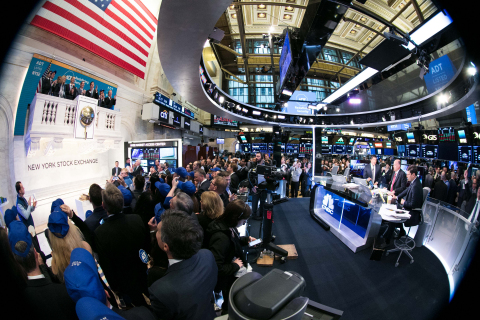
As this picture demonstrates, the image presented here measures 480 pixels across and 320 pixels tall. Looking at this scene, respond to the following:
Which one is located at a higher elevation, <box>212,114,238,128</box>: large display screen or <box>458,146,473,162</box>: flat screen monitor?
<box>212,114,238,128</box>: large display screen

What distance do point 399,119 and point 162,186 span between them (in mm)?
10004

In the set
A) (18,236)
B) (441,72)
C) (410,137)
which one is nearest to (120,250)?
(18,236)

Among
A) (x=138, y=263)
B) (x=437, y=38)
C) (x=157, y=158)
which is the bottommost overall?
(x=138, y=263)

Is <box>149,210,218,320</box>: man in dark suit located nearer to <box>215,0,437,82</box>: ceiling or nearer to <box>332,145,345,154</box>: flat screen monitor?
<box>215,0,437,82</box>: ceiling

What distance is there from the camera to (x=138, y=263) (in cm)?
181

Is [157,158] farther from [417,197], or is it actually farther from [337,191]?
[417,197]

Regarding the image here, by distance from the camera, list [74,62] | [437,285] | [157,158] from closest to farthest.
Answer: [437,285] < [74,62] < [157,158]

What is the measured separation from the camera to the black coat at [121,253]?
5.43 ft

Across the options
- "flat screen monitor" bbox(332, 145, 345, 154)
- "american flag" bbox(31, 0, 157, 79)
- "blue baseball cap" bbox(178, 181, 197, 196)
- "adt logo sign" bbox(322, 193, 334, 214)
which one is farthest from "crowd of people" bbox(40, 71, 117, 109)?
"flat screen monitor" bbox(332, 145, 345, 154)

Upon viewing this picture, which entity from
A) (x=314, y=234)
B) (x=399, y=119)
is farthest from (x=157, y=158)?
(x=399, y=119)

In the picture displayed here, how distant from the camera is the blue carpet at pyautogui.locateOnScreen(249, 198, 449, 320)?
230 cm

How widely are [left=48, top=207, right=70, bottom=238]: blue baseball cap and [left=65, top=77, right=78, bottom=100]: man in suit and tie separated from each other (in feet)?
16.1

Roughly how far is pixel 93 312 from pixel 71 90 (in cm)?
611

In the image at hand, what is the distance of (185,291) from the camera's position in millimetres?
1003
